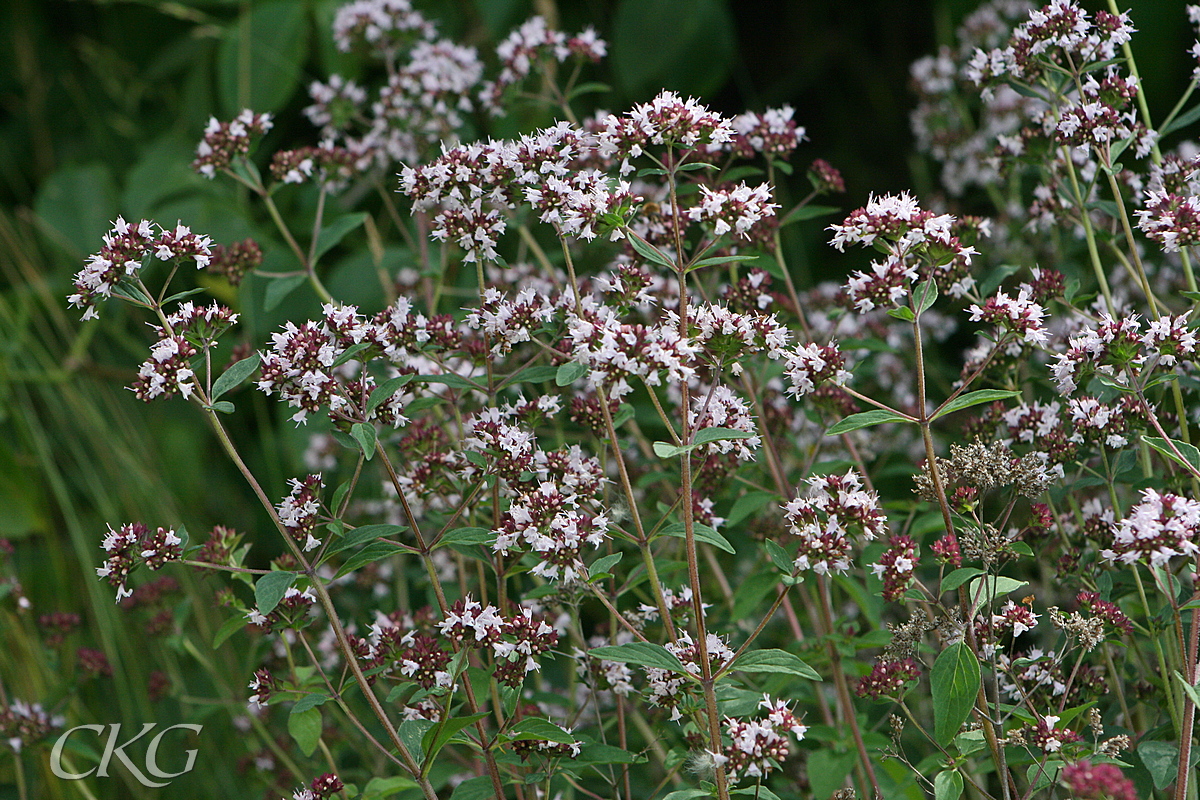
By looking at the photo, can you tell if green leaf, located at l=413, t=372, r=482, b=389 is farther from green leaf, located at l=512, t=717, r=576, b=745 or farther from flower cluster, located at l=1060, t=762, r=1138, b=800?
flower cluster, located at l=1060, t=762, r=1138, b=800

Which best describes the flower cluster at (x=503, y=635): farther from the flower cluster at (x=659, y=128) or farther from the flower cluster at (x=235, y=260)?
the flower cluster at (x=235, y=260)

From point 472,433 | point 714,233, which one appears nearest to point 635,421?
point 472,433

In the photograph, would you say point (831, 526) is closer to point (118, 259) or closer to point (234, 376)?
point (234, 376)

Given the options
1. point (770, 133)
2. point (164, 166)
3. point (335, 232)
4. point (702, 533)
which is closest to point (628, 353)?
point (702, 533)

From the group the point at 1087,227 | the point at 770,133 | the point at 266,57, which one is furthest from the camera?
the point at 266,57

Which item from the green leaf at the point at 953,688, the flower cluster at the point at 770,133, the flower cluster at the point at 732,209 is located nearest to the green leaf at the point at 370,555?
the flower cluster at the point at 732,209

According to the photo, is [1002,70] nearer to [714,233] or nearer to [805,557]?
[714,233]
